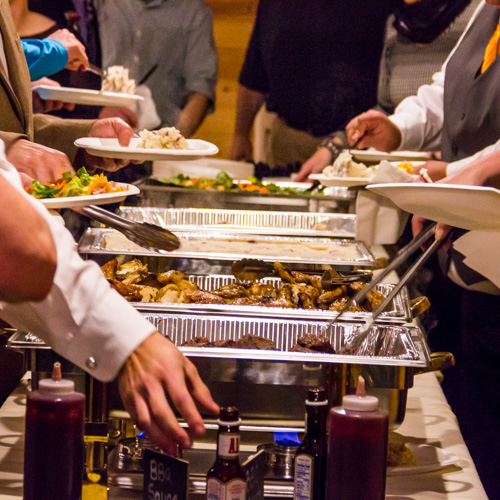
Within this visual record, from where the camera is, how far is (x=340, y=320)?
144 cm

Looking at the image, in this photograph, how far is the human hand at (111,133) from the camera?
1716 millimetres

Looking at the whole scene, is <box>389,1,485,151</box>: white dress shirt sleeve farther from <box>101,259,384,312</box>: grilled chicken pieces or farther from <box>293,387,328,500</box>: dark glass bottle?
<box>293,387,328,500</box>: dark glass bottle

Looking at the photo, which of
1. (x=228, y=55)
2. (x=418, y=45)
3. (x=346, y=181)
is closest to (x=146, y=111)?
(x=228, y=55)

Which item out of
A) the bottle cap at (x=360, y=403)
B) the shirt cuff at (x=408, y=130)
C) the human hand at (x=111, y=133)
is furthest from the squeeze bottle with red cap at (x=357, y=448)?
the shirt cuff at (x=408, y=130)

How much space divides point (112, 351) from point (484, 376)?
1743 mm

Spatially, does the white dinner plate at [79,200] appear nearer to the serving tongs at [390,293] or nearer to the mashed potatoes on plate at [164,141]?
the mashed potatoes on plate at [164,141]

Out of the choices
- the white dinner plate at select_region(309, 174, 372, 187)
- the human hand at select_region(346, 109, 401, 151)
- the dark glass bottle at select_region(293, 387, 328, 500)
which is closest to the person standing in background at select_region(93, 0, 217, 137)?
the human hand at select_region(346, 109, 401, 151)

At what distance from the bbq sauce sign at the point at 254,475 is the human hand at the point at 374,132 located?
1.94 meters

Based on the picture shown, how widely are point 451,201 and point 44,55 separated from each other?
4.00 feet

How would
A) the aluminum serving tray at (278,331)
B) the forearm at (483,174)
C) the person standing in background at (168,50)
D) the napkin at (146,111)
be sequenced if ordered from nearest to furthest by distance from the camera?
the aluminum serving tray at (278,331) < the forearm at (483,174) < the napkin at (146,111) < the person standing in background at (168,50)

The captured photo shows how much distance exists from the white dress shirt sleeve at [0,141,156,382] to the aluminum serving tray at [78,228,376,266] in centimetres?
99

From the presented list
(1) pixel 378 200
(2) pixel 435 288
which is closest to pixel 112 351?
(1) pixel 378 200

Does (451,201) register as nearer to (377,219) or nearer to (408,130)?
(377,219)

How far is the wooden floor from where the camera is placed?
15.3 ft
